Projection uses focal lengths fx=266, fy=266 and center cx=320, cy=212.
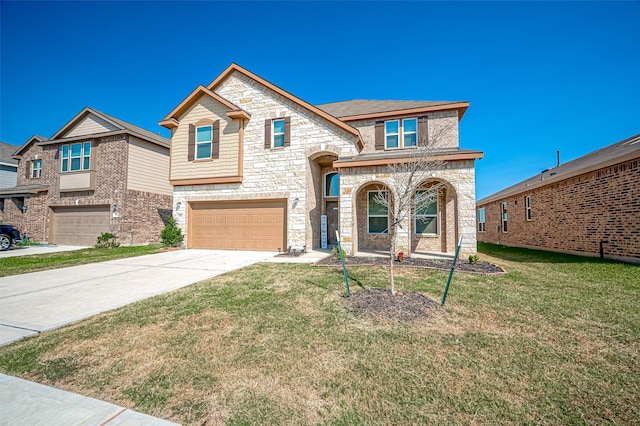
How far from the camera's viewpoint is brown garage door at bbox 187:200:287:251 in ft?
41.5

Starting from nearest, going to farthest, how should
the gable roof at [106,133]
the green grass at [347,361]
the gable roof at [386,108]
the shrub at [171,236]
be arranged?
1. the green grass at [347,361]
2. the gable roof at [386,108]
3. the shrub at [171,236]
4. the gable roof at [106,133]

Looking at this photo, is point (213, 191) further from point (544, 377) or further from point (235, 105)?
point (544, 377)

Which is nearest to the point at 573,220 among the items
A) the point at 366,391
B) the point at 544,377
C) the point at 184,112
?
the point at 544,377

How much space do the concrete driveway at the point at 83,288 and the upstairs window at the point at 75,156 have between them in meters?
11.1

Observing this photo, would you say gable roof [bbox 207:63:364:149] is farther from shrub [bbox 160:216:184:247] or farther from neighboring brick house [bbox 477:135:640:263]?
neighboring brick house [bbox 477:135:640:263]

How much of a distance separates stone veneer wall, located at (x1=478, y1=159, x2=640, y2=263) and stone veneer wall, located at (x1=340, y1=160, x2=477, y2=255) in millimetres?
5109

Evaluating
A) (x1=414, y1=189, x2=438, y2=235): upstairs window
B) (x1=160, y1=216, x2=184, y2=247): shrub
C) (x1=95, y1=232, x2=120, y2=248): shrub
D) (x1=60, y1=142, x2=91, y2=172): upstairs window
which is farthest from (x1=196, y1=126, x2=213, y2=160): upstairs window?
(x1=414, y1=189, x2=438, y2=235): upstairs window

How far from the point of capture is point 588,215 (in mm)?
10758

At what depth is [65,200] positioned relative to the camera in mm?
16766

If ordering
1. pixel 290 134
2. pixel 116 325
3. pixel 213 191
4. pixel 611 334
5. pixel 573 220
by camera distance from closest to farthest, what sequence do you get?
pixel 611 334 → pixel 116 325 → pixel 573 220 → pixel 290 134 → pixel 213 191

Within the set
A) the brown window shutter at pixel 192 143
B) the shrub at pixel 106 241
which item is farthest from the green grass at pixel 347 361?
the shrub at pixel 106 241

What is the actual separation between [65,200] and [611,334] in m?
24.1

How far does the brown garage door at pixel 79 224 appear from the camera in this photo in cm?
1600

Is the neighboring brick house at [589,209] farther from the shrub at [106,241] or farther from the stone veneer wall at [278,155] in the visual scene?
the shrub at [106,241]
